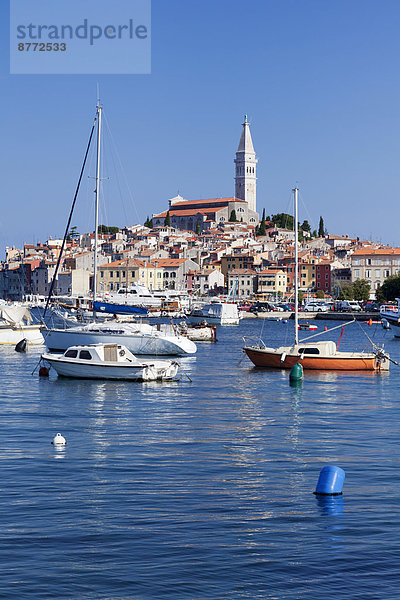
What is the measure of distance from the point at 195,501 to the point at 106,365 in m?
14.1

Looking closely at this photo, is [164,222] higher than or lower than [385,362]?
higher

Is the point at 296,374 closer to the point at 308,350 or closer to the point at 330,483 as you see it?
the point at 308,350

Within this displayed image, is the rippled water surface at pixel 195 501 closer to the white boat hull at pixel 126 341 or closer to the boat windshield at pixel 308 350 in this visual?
the boat windshield at pixel 308 350

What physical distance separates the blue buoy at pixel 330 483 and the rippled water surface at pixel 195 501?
0.54 feet

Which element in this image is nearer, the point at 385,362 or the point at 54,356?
the point at 54,356

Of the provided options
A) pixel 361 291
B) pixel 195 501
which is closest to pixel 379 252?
pixel 361 291

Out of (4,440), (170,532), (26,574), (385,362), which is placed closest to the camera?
(26,574)

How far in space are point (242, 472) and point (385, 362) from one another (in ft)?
60.5

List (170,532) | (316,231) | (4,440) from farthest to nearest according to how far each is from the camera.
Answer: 1. (316,231)
2. (4,440)
3. (170,532)

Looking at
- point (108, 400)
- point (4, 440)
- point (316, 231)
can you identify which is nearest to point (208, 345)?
point (108, 400)

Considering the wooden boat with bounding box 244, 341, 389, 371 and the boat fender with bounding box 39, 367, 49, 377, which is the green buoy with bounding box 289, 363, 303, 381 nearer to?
the wooden boat with bounding box 244, 341, 389, 371

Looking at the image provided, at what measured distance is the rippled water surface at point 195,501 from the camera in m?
9.27

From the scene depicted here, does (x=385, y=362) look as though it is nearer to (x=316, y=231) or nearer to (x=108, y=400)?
(x=108, y=400)

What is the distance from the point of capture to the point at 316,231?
175 m
